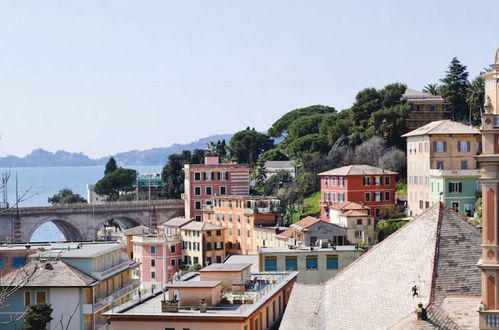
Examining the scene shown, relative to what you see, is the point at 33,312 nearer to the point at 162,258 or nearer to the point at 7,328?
the point at 7,328

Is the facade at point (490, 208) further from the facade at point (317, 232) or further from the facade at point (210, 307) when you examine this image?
the facade at point (317, 232)

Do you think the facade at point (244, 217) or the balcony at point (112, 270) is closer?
the balcony at point (112, 270)

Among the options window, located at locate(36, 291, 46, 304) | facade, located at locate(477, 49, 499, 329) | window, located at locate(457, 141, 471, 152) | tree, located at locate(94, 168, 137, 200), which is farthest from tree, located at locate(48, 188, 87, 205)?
facade, located at locate(477, 49, 499, 329)

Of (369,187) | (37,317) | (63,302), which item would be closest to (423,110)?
(369,187)

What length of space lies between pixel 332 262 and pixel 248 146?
80646 mm

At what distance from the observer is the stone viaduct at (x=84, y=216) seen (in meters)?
108

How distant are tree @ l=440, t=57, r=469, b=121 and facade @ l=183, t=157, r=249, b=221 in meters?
24.0

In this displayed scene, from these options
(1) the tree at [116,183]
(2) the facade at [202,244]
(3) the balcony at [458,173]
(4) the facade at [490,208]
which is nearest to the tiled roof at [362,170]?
(3) the balcony at [458,173]

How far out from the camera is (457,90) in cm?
10031

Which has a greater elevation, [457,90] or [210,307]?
[457,90]

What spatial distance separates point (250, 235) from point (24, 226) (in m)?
32.8

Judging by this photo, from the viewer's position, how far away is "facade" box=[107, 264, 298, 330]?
1240 inches

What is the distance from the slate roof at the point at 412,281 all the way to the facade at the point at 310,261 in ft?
78.0

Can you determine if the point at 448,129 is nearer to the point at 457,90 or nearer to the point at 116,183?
the point at 457,90
